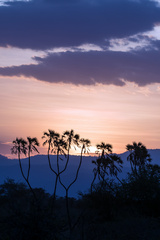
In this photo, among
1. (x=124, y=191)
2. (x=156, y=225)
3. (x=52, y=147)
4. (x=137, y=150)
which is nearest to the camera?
(x=156, y=225)

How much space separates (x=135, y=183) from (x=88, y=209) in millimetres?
8174

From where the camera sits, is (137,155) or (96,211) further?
(137,155)

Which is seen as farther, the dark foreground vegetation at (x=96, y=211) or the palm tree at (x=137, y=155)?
the palm tree at (x=137, y=155)

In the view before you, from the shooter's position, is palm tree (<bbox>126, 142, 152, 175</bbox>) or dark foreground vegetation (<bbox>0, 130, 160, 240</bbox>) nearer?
dark foreground vegetation (<bbox>0, 130, 160, 240</bbox>)

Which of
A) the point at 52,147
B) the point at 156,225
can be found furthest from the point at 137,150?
the point at 156,225

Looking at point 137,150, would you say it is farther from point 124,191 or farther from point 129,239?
point 129,239

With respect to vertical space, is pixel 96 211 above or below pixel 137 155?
below

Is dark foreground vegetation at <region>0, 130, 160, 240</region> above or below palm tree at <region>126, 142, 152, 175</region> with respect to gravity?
below

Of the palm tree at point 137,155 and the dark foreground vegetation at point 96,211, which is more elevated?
the palm tree at point 137,155

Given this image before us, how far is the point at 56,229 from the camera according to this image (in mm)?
16969

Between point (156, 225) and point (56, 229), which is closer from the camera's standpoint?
point (56, 229)

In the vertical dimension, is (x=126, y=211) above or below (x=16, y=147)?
below

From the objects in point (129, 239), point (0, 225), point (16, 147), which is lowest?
point (129, 239)

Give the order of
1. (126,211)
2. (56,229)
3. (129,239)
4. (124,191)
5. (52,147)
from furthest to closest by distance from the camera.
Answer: (52,147)
(124,191)
(126,211)
(129,239)
(56,229)
